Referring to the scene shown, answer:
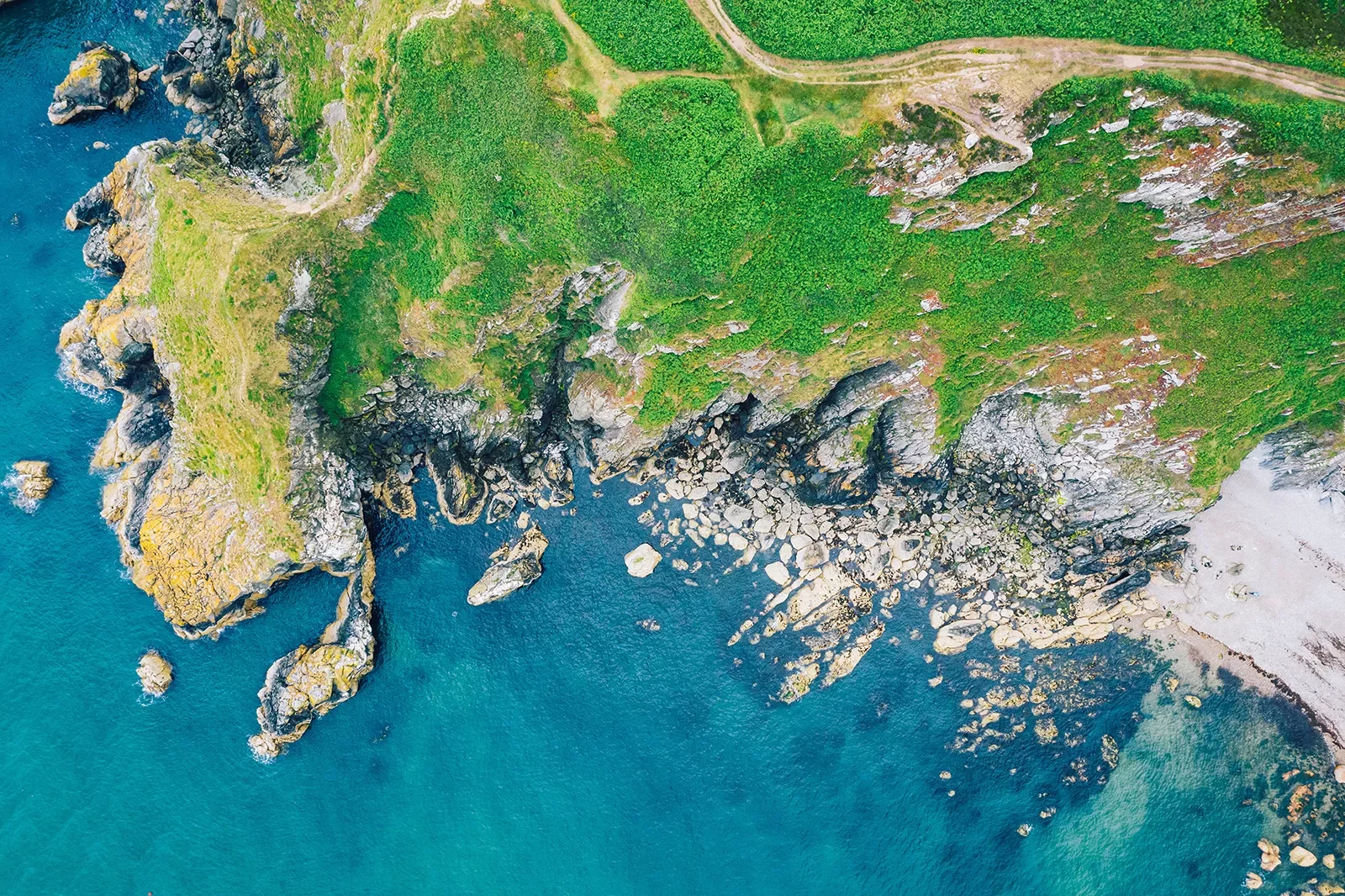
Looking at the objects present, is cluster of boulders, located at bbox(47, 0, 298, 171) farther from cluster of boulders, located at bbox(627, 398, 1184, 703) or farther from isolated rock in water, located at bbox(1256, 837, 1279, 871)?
isolated rock in water, located at bbox(1256, 837, 1279, 871)

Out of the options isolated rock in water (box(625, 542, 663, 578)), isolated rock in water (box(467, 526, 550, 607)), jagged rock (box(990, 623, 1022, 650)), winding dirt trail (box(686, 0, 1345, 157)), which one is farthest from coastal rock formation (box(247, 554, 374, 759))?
jagged rock (box(990, 623, 1022, 650))

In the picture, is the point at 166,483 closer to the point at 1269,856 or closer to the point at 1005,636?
the point at 1005,636

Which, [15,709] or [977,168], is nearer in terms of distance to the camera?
[977,168]

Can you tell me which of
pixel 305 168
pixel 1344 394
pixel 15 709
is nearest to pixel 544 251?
pixel 305 168

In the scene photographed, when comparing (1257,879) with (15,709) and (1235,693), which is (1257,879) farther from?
(15,709)

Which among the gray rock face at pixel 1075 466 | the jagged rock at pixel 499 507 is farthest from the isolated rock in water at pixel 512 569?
the gray rock face at pixel 1075 466
